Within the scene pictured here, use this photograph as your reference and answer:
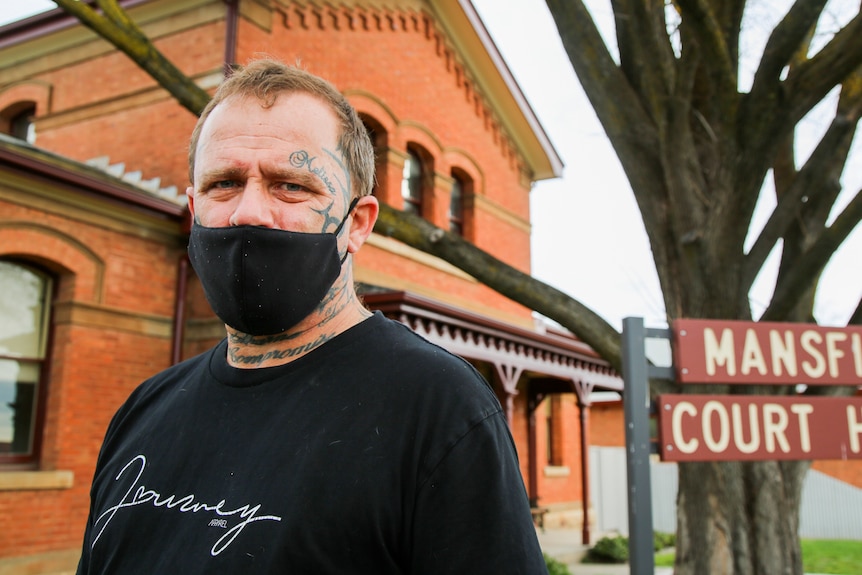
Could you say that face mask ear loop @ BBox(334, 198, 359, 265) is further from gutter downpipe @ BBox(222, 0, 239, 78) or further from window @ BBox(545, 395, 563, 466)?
window @ BBox(545, 395, 563, 466)

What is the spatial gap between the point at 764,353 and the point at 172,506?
355 centimetres

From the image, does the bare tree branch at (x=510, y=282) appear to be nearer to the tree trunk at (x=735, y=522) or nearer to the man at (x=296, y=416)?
the tree trunk at (x=735, y=522)

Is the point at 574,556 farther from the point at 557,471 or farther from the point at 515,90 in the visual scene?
the point at 515,90

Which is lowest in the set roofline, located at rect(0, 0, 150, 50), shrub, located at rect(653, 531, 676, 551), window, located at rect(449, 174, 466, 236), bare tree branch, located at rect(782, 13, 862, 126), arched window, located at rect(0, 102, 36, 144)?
shrub, located at rect(653, 531, 676, 551)

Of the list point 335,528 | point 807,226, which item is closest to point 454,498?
point 335,528

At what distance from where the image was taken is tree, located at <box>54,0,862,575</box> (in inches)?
200

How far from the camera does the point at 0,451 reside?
798 cm

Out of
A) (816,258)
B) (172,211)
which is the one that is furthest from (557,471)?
(816,258)

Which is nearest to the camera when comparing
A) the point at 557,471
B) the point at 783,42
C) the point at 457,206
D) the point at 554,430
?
the point at 783,42

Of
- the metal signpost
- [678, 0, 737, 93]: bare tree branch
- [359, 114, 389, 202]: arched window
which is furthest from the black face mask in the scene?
[359, 114, 389, 202]: arched window

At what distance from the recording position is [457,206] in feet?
47.9

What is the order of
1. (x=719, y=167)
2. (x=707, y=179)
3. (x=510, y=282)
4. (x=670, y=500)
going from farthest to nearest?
(x=670, y=500), (x=707, y=179), (x=510, y=282), (x=719, y=167)

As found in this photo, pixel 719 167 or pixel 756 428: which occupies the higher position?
pixel 719 167

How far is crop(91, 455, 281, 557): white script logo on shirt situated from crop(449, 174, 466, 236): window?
12.7 metres
